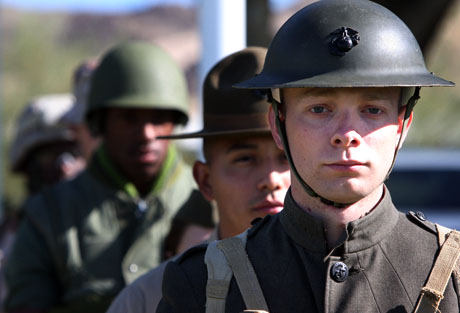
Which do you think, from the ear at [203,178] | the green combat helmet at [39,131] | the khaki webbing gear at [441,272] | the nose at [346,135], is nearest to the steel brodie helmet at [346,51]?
the nose at [346,135]

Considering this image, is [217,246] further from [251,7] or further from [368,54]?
[251,7]

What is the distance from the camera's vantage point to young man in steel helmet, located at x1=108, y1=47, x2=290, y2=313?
172 inches

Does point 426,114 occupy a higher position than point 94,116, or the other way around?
point 94,116

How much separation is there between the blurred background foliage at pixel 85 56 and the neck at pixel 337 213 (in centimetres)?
783

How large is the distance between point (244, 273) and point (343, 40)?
0.81 meters

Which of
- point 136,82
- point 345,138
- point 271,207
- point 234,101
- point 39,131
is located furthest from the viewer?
point 39,131

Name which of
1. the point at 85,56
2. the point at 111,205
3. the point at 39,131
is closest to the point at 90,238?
the point at 111,205

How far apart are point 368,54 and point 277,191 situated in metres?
1.15

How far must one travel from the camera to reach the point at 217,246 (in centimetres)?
338

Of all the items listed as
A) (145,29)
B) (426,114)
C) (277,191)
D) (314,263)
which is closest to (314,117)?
(314,263)

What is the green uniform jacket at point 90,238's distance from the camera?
238 inches

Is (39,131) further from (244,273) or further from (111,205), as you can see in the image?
(244,273)

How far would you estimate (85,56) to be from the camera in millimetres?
52562

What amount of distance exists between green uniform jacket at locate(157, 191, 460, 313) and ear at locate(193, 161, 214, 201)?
4.39 feet
